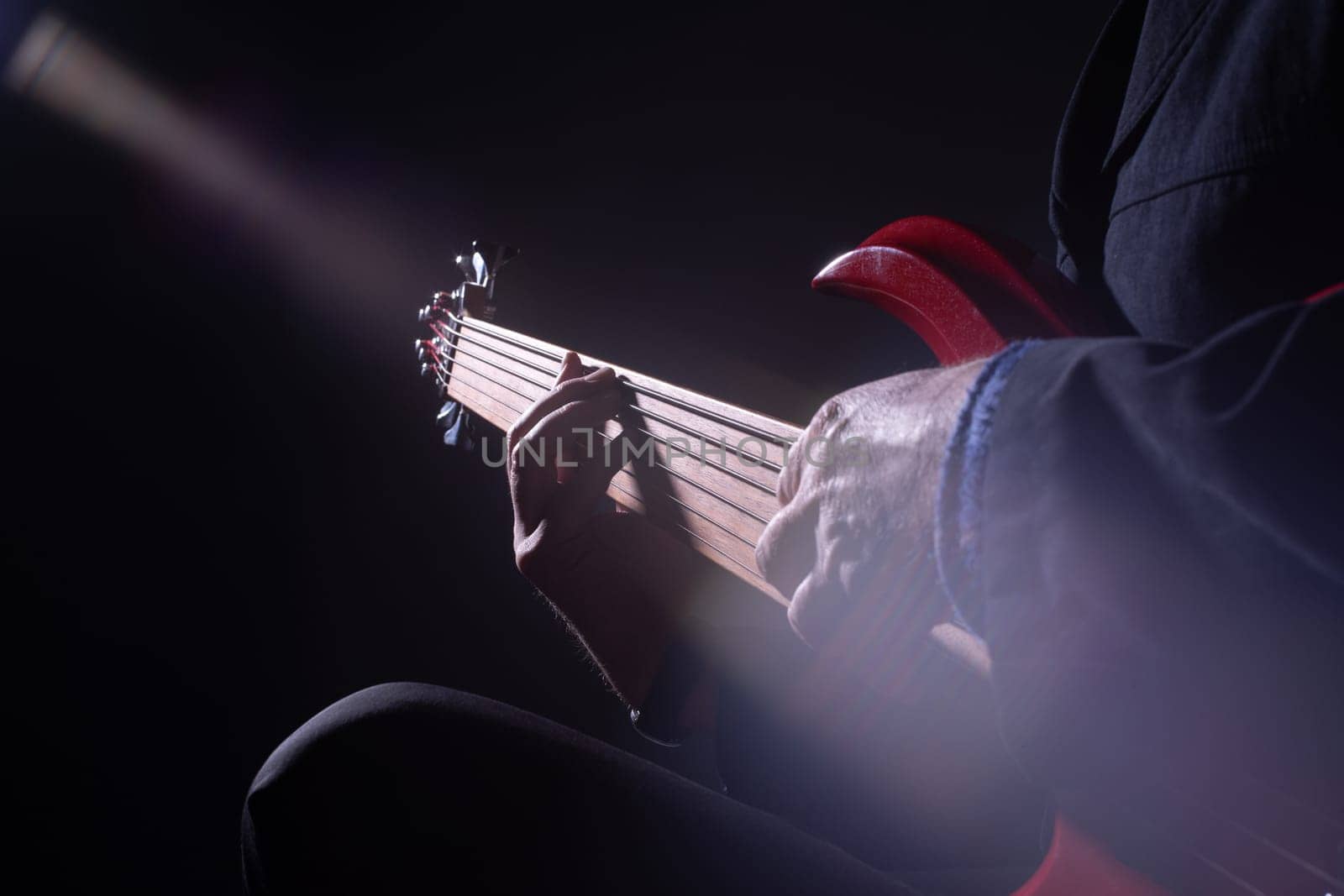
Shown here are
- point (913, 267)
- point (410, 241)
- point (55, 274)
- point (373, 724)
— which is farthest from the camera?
point (410, 241)

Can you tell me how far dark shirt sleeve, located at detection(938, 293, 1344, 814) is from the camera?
0.79ft

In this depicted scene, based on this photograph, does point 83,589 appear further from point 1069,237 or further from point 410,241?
point 1069,237

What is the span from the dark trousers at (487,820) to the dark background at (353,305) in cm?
125

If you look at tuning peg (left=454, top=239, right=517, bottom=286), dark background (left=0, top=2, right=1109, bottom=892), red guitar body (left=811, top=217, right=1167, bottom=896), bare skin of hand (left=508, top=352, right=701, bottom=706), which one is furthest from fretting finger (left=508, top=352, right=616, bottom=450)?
dark background (left=0, top=2, right=1109, bottom=892)

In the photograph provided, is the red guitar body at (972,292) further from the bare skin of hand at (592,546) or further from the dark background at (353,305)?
the dark background at (353,305)

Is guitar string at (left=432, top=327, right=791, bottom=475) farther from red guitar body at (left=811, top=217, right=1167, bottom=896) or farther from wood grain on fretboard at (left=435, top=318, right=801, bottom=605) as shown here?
red guitar body at (left=811, top=217, right=1167, bottom=896)

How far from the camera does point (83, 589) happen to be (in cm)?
157

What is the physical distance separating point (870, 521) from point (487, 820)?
1.14 feet

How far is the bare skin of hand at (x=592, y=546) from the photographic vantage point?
2.76ft

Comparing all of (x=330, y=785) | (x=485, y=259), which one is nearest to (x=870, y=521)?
(x=330, y=785)

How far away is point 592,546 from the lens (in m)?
0.88

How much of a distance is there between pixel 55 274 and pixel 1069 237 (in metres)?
2.26

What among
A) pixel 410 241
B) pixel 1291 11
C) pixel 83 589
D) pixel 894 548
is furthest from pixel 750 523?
pixel 83 589

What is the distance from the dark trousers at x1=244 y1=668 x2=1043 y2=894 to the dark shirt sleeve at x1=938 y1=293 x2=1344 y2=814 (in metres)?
0.23
